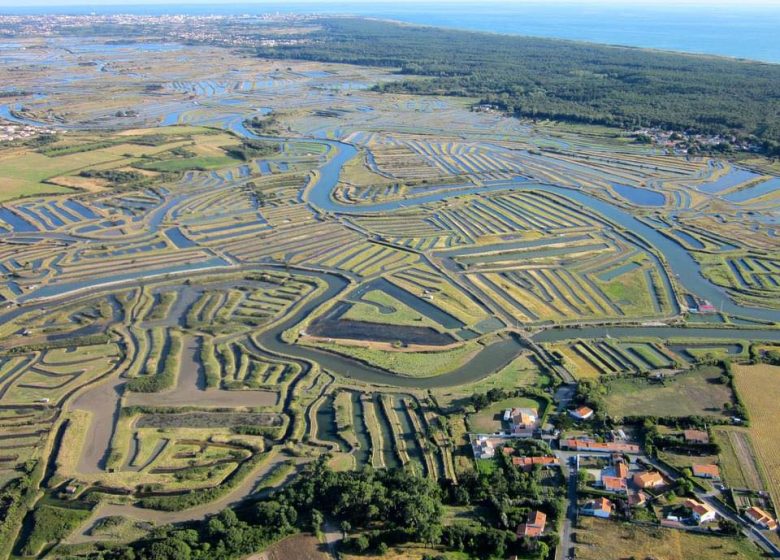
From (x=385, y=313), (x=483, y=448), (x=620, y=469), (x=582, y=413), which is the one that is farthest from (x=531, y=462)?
(x=385, y=313)

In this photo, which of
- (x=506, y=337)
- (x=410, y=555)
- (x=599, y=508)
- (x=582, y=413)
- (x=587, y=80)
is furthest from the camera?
(x=587, y=80)

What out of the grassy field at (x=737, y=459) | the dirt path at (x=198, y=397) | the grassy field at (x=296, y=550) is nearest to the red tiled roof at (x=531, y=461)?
the grassy field at (x=737, y=459)

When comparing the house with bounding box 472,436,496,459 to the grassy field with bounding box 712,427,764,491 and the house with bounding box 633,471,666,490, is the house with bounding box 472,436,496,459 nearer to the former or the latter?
the house with bounding box 633,471,666,490

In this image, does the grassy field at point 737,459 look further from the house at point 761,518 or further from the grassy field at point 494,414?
the grassy field at point 494,414

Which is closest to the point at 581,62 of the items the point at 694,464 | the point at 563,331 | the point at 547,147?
the point at 547,147

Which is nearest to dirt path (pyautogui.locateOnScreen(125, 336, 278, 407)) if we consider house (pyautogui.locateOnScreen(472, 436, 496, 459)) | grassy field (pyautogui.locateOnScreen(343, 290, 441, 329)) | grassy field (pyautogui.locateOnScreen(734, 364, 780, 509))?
grassy field (pyautogui.locateOnScreen(343, 290, 441, 329))

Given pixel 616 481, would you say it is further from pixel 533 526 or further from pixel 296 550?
pixel 296 550
